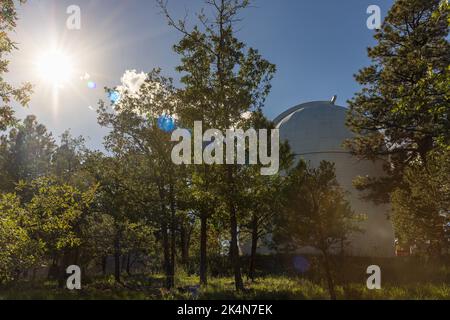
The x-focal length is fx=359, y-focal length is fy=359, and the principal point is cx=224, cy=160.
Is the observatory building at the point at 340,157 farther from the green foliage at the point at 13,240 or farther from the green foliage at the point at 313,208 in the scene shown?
the green foliage at the point at 13,240

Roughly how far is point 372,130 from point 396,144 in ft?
13.8

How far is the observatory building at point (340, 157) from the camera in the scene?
37.5m

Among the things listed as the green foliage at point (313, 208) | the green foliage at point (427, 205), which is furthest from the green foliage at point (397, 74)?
the green foliage at point (313, 208)

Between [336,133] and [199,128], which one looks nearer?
[199,128]

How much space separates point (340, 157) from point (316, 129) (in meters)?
4.60

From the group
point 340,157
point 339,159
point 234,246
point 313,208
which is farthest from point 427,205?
point 340,157

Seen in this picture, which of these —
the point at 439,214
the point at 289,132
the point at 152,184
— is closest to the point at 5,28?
the point at 152,184

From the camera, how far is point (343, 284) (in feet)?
56.6

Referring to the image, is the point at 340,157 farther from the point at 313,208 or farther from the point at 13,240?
the point at 13,240

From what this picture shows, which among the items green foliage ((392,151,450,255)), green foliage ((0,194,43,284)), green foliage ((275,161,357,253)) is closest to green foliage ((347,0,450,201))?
green foliage ((392,151,450,255))

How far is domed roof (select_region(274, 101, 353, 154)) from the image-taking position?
4138cm

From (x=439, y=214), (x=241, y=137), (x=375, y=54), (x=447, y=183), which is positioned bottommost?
(x=439, y=214)

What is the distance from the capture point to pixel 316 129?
140ft
